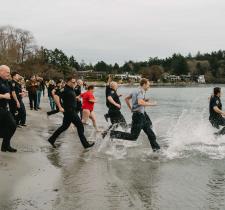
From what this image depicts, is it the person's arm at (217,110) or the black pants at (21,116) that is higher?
the person's arm at (217,110)

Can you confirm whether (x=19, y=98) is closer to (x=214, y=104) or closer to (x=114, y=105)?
(x=114, y=105)

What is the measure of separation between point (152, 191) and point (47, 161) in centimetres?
277

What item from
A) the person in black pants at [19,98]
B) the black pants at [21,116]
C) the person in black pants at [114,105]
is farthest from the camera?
the black pants at [21,116]

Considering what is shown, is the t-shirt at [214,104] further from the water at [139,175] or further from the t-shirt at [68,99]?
the t-shirt at [68,99]

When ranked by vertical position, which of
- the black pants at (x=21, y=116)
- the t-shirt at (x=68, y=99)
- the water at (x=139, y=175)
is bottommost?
the water at (x=139, y=175)

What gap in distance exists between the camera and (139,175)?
8391mm

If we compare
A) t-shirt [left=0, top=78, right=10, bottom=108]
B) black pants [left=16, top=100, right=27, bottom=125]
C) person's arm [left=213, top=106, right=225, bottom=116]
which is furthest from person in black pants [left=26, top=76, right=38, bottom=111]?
t-shirt [left=0, top=78, right=10, bottom=108]

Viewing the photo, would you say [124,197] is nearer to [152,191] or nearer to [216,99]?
[152,191]

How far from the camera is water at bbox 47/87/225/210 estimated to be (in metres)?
6.70

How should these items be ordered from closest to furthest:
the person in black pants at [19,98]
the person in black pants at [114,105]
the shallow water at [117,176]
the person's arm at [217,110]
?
1. the shallow water at [117,176]
2. the person's arm at [217,110]
3. the person in black pants at [114,105]
4. the person in black pants at [19,98]

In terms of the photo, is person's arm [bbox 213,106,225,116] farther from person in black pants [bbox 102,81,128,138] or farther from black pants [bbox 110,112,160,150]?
black pants [bbox 110,112,160,150]

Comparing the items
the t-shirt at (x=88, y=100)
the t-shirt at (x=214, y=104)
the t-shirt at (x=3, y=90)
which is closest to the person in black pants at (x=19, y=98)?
the t-shirt at (x=88, y=100)

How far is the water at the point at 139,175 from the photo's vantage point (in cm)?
670

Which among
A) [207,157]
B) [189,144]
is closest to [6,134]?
[207,157]
